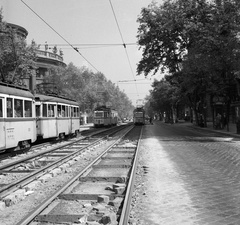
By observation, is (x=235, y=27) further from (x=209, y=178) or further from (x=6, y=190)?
(x=6, y=190)

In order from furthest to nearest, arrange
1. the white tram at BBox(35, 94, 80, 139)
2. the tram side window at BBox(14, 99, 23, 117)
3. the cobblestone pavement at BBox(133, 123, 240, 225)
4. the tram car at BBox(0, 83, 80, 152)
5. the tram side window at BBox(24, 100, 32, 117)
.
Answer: the white tram at BBox(35, 94, 80, 139) < the tram side window at BBox(24, 100, 32, 117) < the tram side window at BBox(14, 99, 23, 117) < the tram car at BBox(0, 83, 80, 152) < the cobblestone pavement at BBox(133, 123, 240, 225)

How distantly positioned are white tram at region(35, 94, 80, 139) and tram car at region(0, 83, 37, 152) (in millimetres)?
2287

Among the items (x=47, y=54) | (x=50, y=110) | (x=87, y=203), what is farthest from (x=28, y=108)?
(x=47, y=54)

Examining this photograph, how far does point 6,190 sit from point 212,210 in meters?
4.28

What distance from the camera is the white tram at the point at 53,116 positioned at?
666 inches

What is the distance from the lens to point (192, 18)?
3023 centimetres

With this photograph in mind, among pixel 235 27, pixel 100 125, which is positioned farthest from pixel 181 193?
pixel 100 125

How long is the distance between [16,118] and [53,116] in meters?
6.12

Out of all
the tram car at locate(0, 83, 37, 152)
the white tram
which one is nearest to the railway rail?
the tram car at locate(0, 83, 37, 152)

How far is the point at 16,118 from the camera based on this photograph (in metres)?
12.4

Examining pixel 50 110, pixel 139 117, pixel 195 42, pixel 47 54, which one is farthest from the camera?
pixel 47 54

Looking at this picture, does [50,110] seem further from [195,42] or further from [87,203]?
[195,42]

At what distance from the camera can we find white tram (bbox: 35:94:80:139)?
55.5 feet

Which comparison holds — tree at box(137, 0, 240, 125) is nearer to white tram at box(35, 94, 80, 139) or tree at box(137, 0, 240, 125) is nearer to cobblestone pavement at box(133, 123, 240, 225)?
white tram at box(35, 94, 80, 139)
